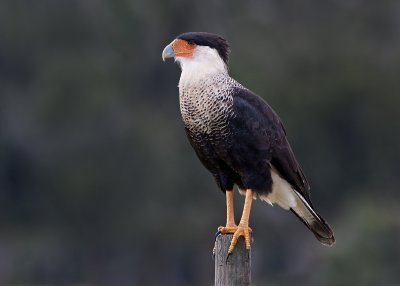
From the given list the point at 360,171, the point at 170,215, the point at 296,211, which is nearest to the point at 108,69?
the point at 170,215

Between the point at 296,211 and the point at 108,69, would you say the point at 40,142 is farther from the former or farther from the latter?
the point at 296,211

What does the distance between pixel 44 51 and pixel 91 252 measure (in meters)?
3.83

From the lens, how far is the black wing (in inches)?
236

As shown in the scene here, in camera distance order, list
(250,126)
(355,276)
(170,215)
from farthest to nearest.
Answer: (170,215)
(355,276)
(250,126)

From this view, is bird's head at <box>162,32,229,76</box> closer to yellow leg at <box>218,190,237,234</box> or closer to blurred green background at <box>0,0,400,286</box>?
yellow leg at <box>218,190,237,234</box>

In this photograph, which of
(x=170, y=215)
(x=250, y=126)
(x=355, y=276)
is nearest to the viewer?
(x=250, y=126)

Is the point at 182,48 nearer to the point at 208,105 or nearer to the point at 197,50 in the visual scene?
the point at 197,50

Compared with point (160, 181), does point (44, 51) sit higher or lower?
higher

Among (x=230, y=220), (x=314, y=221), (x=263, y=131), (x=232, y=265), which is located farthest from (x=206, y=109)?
(x=232, y=265)

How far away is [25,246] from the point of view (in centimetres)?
2230

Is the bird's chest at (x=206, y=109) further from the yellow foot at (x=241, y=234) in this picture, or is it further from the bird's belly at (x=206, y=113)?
the yellow foot at (x=241, y=234)

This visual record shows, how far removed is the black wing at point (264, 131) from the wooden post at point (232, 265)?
69 cm

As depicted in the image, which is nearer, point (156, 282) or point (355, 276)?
point (355, 276)

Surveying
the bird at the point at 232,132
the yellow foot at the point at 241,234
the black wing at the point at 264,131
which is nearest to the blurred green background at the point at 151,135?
the bird at the point at 232,132
